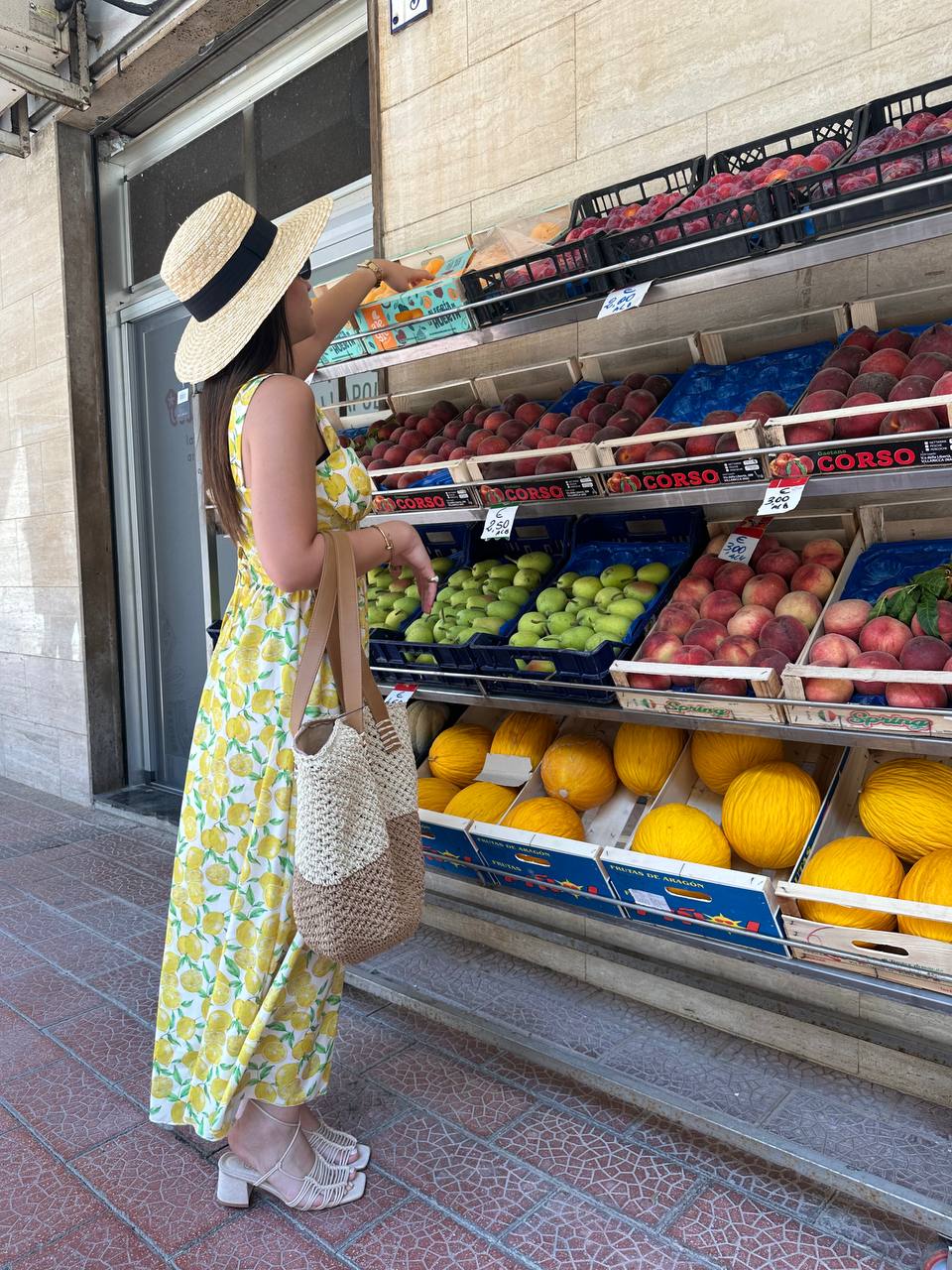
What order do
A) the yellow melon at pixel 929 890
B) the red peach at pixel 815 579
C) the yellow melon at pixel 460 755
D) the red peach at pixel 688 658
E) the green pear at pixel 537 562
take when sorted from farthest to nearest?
the yellow melon at pixel 460 755 → the green pear at pixel 537 562 → the red peach at pixel 815 579 → the red peach at pixel 688 658 → the yellow melon at pixel 929 890

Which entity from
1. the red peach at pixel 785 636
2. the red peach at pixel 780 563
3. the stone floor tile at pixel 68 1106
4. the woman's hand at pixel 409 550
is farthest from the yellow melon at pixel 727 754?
the stone floor tile at pixel 68 1106

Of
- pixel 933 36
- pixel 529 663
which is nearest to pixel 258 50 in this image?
pixel 933 36

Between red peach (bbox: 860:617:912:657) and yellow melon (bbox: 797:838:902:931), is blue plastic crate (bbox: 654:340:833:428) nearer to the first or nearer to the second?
red peach (bbox: 860:617:912:657)

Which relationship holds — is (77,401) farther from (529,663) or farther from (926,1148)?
(926,1148)

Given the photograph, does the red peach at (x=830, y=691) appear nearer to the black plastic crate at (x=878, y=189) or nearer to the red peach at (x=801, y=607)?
the red peach at (x=801, y=607)

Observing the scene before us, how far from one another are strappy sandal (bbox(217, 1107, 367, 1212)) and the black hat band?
1.69 meters

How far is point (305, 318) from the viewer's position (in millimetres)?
1964

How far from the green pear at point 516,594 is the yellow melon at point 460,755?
534 mm

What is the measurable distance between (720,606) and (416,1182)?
4.89 ft

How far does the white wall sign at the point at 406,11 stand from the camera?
11.2ft

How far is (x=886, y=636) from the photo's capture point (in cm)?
203

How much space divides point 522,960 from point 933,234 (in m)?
2.25

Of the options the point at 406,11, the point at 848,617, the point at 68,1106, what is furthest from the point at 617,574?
the point at 406,11

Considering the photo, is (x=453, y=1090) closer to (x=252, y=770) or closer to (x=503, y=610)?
(x=252, y=770)
